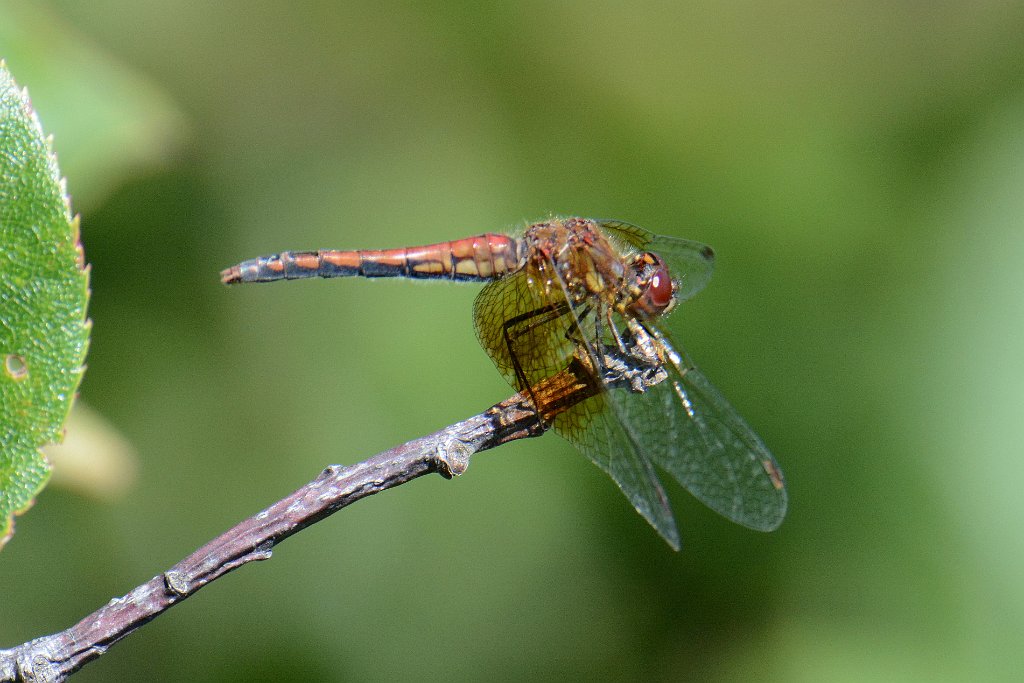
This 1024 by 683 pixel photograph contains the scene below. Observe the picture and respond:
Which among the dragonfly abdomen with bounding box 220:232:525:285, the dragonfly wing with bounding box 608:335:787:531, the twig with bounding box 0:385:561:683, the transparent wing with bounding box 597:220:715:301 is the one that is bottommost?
the dragonfly wing with bounding box 608:335:787:531

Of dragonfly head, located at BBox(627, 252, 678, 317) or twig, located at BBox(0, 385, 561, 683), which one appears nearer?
twig, located at BBox(0, 385, 561, 683)

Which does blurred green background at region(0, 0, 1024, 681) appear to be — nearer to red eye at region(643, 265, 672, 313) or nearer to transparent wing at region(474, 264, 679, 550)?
red eye at region(643, 265, 672, 313)

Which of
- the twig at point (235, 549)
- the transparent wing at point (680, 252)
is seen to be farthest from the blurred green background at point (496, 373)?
the twig at point (235, 549)

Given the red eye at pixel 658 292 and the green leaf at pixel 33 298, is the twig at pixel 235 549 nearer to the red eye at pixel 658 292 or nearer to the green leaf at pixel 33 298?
the green leaf at pixel 33 298

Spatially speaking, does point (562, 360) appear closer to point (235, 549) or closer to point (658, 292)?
point (658, 292)

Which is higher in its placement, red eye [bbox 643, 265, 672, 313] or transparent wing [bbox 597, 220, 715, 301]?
transparent wing [bbox 597, 220, 715, 301]

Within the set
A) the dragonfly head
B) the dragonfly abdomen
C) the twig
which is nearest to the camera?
the twig

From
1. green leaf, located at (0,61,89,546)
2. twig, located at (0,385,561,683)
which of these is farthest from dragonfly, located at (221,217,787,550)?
green leaf, located at (0,61,89,546)

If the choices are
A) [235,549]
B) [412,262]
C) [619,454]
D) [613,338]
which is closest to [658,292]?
[613,338]
